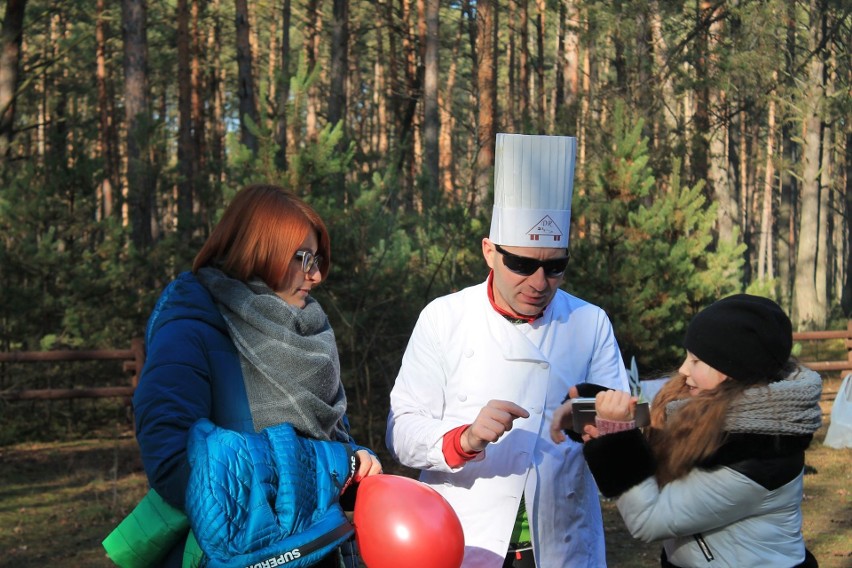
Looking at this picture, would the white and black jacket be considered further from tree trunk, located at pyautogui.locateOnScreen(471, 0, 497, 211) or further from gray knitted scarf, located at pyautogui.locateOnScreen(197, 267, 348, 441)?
tree trunk, located at pyautogui.locateOnScreen(471, 0, 497, 211)

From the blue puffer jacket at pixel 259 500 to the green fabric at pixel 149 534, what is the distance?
13cm

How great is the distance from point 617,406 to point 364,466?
67 centimetres

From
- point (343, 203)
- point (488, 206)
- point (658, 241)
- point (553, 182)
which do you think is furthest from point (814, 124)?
point (553, 182)

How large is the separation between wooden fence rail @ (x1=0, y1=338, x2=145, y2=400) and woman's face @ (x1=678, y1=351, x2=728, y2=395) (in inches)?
361

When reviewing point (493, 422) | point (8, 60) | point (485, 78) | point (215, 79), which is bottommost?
point (493, 422)

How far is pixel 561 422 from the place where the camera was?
9.37ft

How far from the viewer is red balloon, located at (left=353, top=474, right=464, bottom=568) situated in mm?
2525

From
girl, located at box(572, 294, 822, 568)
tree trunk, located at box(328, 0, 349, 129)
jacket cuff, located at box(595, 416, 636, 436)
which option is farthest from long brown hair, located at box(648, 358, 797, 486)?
tree trunk, located at box(328, 0, 349, 129)

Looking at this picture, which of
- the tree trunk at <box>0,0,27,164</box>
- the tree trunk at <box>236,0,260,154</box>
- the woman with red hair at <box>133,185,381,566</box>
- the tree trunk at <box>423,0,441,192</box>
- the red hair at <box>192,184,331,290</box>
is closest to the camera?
the woman with red hair at <box>133,185,381,566</box>

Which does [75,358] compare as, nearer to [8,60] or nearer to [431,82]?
[8,60]

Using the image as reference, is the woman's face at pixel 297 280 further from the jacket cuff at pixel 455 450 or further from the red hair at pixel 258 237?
the jacket cuff at pixel 455 450

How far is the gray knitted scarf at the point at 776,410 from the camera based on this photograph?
8.48ft

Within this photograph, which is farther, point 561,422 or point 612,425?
point 561,422

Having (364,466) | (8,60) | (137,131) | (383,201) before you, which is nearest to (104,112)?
(8,60)
